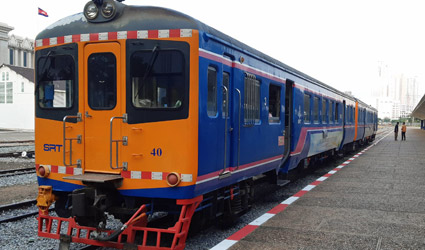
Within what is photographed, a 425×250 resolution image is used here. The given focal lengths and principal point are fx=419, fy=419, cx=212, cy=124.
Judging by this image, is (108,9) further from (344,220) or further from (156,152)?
(344,220)

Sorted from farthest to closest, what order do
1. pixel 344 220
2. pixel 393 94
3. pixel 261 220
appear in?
1. pixel 393 94
2. pixel 344 220
3. pixel 261 220

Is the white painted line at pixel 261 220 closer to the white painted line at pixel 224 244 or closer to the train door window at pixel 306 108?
the white painted line at pixel 224 244

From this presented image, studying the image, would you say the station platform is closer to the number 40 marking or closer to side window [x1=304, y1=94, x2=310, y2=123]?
the number 40 marking

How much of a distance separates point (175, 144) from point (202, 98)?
634 mm

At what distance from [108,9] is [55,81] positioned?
3.83ft

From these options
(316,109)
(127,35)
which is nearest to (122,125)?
(127,35)

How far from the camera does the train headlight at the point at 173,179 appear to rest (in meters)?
4.66

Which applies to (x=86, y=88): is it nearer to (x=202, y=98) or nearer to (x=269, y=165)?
(x=202, y=98)

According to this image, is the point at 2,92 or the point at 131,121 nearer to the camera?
the point at 131,121

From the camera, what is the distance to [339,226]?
636cm

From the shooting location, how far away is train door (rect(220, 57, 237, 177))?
561 cm

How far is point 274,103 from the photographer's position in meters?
7.94

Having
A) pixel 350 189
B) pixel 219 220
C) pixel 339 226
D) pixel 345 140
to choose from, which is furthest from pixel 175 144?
pixel 345 140

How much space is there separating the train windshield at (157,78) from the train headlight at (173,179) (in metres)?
0.77
